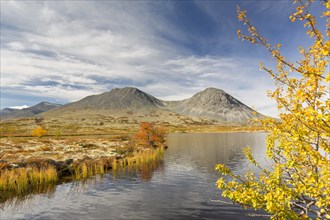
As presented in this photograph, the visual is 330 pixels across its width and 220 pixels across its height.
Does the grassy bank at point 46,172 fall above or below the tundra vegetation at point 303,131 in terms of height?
below

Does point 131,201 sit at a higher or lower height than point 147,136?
lower

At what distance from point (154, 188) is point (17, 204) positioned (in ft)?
48.6

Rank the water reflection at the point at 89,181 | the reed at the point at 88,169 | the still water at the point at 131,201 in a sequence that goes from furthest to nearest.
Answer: the reed at the point at 88,169 < the water reflection at the point at 89,181 < the still water at the point at 131,201


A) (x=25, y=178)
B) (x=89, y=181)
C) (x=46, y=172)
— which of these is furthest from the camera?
(x=89, y=181)

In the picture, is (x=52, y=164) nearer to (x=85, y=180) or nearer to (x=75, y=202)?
(x=85, y=180)

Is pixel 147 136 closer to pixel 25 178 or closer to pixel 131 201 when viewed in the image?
pixel 25 178

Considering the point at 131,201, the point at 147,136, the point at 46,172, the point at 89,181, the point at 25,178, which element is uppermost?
the point at 147,136

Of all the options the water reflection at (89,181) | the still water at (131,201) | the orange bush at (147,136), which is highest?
the orange bush at (147,136)

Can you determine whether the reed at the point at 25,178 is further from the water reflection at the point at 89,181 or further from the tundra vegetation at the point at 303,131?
the tundra vegetation at the point at 303,131

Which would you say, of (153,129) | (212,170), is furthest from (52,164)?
(153,129)

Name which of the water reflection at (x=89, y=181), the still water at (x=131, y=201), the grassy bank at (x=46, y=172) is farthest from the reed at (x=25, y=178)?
the still water at (x=131, y=201)

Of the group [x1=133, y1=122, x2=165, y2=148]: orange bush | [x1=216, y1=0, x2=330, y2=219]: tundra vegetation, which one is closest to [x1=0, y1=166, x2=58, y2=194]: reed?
[x1=216, y1=0, x2=330, y2=219]: tundra vegetation

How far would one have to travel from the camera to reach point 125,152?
2459 inches

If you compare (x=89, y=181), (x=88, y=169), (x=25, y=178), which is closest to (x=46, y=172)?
(x=25, y=178)
